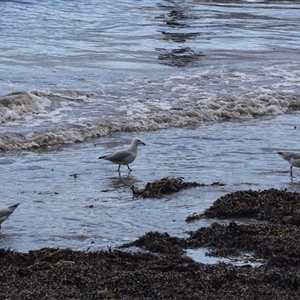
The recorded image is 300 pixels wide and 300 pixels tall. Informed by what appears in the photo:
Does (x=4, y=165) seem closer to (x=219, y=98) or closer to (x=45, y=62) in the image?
(x=219, y=98)

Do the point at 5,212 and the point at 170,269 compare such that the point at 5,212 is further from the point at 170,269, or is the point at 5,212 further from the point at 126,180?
the point at 126,180

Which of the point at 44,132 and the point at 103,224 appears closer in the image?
the point at 103,224

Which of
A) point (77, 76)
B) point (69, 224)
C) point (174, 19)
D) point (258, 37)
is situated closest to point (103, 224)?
point (69, 224)

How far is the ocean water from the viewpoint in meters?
7.65

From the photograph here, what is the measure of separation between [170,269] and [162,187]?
2481mm

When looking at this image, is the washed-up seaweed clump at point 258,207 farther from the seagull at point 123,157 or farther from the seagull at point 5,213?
the seagull at point 123,157

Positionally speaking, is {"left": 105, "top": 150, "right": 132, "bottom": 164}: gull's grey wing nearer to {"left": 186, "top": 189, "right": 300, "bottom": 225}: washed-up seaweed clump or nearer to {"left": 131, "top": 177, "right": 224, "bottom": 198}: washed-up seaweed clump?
{"left": 131, "top": 177, "right": 224, "bottom": 198}: washed-up seaweed clump

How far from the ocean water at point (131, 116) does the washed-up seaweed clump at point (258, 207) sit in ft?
0.98

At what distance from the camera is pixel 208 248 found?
21.0 feet

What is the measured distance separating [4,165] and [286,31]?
15207 millimetres

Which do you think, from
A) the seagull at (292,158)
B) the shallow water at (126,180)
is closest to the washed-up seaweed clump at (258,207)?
the shallow water at (126,180)

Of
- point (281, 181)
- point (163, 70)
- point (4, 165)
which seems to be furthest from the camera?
point (163, 70)

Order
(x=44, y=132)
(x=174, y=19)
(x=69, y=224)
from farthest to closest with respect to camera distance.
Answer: (x=174, y=19) → (x=44, y=132) → (x=69, y=224)

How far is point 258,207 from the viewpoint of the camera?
7426 mm
